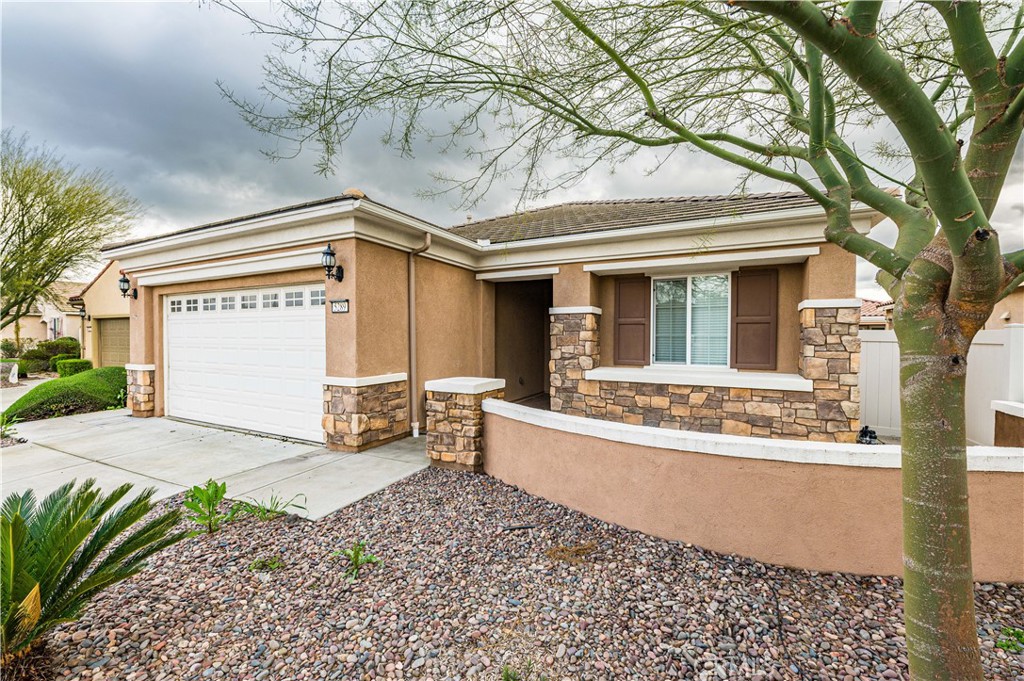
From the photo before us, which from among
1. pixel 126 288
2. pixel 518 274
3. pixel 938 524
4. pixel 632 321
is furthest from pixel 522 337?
pixel 938 524

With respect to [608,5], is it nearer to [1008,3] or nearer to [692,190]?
[692,190]

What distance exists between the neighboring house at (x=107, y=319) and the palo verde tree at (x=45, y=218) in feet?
10.7

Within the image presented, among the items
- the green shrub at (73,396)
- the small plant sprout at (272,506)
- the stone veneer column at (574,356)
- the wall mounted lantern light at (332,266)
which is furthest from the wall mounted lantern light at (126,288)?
the stone veneer column at (574,356)

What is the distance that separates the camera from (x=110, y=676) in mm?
2225

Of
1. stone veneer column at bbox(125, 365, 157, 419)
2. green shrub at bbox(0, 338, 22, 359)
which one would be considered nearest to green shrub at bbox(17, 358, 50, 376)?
green shrub at bbox(0, 338, 22, 359)

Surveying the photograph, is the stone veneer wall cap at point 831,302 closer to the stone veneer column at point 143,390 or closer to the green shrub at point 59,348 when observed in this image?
the stone veneer column at point 143,390

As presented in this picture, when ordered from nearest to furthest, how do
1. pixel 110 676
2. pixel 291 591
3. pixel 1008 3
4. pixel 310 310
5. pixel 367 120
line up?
1. pixel 110 676
2. pixel 291 591
3. pixel 1008 3
4. pixel 367 120
5. pixel 310 310

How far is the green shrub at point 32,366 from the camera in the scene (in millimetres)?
18094

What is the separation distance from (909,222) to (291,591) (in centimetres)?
440

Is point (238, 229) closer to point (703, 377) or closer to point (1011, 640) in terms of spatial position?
point (703, 377)

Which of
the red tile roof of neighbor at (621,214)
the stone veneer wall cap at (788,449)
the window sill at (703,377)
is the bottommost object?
the stone veneer wall cap at (788,449)

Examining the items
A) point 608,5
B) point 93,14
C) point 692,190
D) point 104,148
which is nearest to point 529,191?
point 608,5

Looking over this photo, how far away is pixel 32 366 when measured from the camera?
18.5 metres

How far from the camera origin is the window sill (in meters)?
6.41
